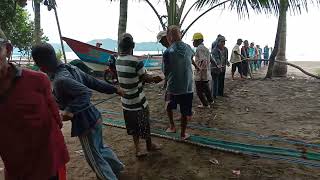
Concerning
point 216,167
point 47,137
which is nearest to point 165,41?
point 216,167

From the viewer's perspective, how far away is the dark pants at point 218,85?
8695mm

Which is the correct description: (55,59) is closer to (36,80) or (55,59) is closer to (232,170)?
(36,80)

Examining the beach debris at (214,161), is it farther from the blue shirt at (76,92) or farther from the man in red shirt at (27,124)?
the man in red shirt at (27,124)

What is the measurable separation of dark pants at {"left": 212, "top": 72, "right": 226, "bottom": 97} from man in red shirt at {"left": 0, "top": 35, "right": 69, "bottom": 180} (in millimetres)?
6752

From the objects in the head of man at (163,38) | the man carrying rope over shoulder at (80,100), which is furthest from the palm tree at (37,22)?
the man carrying rope over shoulder at (80,100)

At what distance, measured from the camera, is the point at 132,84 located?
174 inches

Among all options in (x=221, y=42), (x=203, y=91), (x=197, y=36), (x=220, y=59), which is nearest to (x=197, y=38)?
(x=197, y=36)

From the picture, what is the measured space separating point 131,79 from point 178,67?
32.6 inches

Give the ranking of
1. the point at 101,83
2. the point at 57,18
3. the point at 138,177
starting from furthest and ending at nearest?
1. the point at 57,18
2. the point at 138,177
3. the point at 101,83

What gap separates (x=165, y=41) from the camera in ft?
17.5

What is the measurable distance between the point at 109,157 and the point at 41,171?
1748 mm

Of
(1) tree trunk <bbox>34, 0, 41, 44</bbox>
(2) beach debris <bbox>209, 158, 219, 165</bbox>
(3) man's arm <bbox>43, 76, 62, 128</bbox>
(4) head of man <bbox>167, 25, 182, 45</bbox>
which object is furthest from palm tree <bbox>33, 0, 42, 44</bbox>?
(3) man's arm <bbox>43, 76, 62, 128</bbox>

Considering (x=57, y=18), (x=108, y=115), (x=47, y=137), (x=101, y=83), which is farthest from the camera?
(x=57, y=18)

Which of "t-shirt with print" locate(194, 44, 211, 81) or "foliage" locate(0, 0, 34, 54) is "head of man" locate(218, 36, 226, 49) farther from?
"foliage" locate(0, 0, 34, 54)
